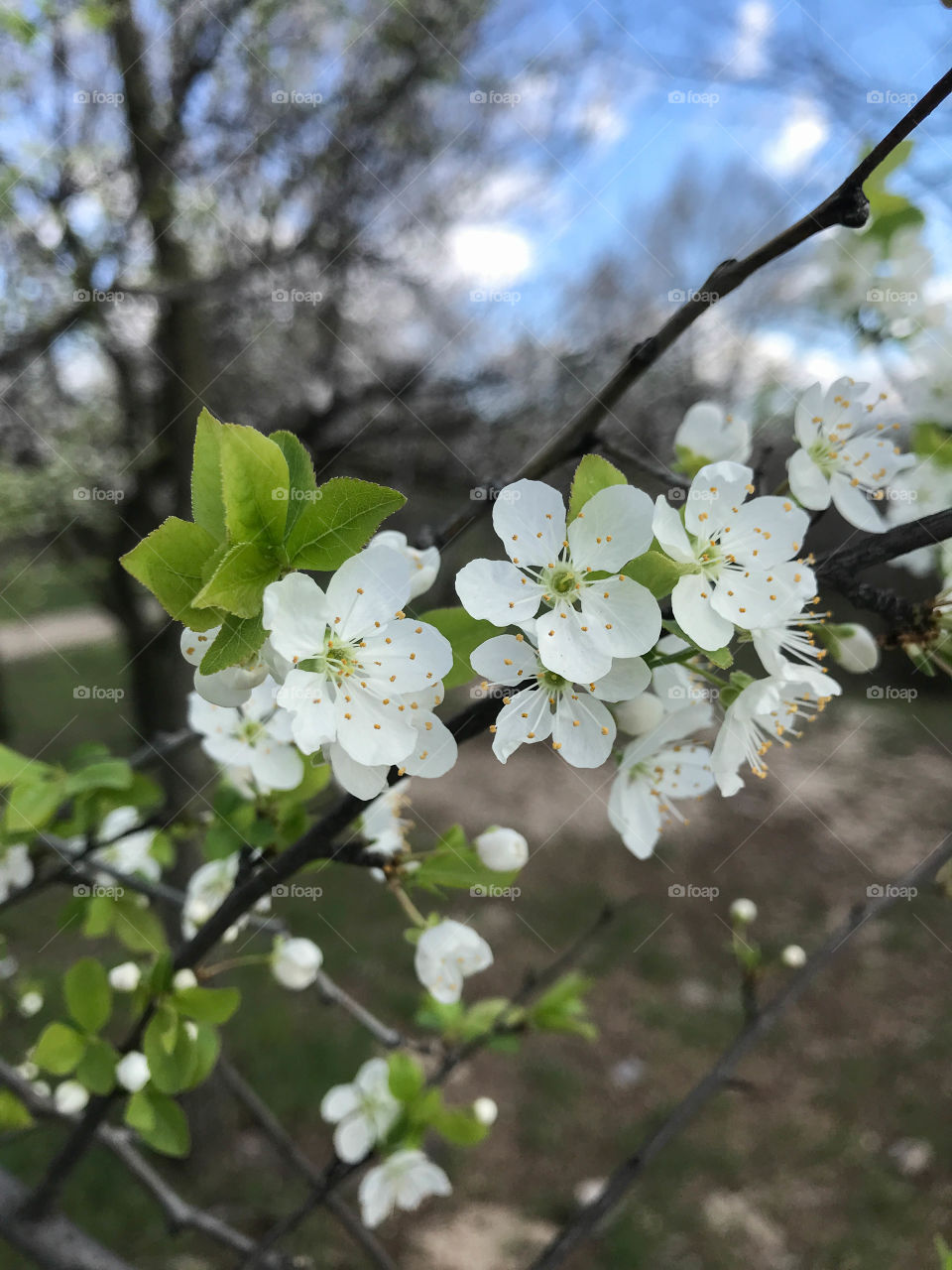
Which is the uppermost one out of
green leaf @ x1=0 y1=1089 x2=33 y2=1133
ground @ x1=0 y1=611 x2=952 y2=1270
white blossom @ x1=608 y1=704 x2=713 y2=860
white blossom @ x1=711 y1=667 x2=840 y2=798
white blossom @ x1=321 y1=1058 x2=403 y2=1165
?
white blossom @ x1=711 y1=667 x2=840 y2=798

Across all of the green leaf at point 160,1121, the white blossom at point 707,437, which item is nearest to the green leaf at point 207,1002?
the green leaf at point 160,1121

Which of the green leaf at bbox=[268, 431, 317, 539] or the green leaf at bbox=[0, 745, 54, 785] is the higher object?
the green leaf at bbox=[268, 431, 317, 539]

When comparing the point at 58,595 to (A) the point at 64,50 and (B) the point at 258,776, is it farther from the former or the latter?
(B) the point at 258,776

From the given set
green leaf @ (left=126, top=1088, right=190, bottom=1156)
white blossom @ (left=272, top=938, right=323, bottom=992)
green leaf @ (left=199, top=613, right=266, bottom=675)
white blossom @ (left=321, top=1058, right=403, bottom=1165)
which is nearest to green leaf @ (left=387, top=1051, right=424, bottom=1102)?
white blossom @ (left=321, top=1058, right=403, bottom=1165)

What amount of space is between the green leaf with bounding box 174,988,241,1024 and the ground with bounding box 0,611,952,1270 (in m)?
0.66

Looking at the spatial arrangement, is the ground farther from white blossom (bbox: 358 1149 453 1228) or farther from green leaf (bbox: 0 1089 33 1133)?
green leaf (bbox: 0 1089 33 1133)

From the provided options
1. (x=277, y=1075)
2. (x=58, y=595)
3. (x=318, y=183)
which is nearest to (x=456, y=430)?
(x=318, y=183)

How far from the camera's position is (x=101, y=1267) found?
0.96 metres

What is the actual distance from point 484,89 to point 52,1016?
13.2 ft

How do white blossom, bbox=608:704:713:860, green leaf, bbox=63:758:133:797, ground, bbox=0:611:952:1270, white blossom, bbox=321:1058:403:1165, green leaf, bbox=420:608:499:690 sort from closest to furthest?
green leaf, bbox=420:608:499:690, white blossom, bbox=608:704:713:860, green leaf, bbox=63:758:133:797, white blossom, bbox=321:1058:403:1165, ground, bbox=0:611:952:1270

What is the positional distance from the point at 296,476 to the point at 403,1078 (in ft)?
2.73

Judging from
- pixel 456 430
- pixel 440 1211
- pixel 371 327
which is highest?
pixel 371 327

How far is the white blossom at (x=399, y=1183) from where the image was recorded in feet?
3.82

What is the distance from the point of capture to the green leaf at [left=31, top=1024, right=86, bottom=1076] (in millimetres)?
875
